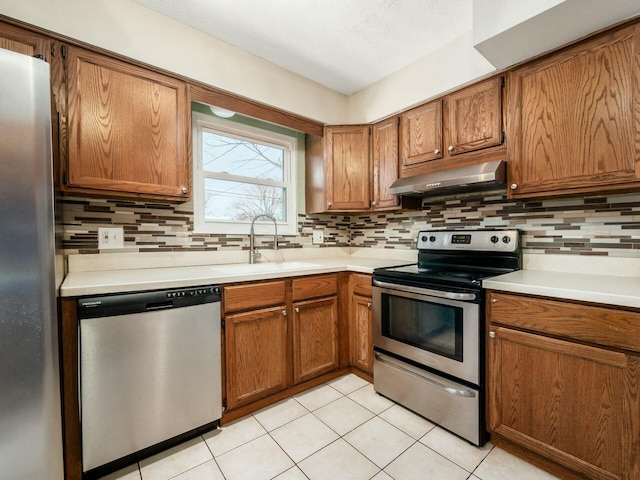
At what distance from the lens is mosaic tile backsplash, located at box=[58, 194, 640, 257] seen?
1583 mm

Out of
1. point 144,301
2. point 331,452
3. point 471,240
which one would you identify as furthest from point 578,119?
point 144,301

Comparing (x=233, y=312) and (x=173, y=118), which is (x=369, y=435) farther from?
(x=173, y=118)

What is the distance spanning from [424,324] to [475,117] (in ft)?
4.51

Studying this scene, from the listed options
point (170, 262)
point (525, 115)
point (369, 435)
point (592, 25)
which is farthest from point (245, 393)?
Result: point (592, 25)

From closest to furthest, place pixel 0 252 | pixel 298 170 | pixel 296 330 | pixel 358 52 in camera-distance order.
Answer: pixel 0 252 < pixel 296 330 < pixel 358 52 < pixel 298 170

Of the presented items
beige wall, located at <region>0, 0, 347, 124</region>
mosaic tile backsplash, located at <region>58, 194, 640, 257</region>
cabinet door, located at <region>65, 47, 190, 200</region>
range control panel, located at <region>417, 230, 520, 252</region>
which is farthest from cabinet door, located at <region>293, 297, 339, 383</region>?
beige wall, located at <region>0, 0, 347, 124</region>

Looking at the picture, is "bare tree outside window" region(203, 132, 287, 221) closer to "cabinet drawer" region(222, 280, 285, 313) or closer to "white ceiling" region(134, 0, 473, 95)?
"white ceiling" region(134, 0, 473, 95)

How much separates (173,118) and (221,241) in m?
0.91

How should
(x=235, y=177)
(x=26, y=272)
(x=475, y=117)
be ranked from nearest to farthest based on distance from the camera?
(x=26, y=272) < (x=475, y=117) < (x=235, y=177)

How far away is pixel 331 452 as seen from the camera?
147 centimetres

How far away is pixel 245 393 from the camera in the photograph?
5.73ft

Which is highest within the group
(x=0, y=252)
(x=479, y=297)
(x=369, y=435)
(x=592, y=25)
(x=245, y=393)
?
(x=592, y=25)

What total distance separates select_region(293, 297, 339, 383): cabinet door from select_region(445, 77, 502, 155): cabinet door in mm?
1422

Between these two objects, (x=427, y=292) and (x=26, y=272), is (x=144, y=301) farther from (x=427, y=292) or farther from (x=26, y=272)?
(x=427, y=292)
